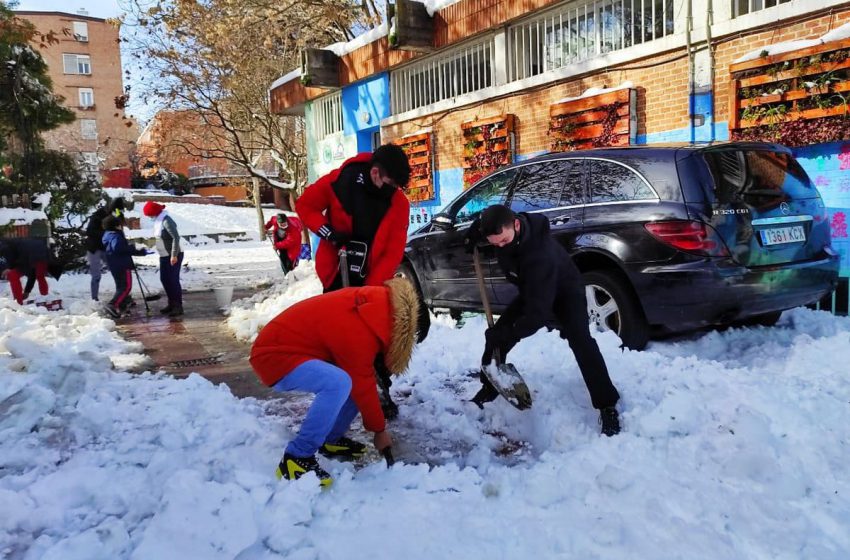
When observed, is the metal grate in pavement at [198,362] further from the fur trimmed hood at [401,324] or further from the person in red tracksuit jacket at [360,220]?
the fur trimmed hood at [401,324]

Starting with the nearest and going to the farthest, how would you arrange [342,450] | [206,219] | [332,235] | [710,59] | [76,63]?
[342,450]
[332,235]
[710,59]
[206,219]
[76,63]

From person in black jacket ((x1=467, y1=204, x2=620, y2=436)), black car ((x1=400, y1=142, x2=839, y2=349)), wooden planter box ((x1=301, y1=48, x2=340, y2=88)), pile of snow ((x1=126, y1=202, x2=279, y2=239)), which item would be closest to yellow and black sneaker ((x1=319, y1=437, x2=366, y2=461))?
person in black jacket ((x1=467, y1=204, x2=620, y2=436))

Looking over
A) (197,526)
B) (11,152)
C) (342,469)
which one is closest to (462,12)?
(342,469)

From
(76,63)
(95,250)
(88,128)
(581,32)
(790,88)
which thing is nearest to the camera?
(790,88)

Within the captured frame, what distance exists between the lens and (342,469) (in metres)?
3.35

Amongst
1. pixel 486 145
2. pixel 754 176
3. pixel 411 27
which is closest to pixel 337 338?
pixel 754 176

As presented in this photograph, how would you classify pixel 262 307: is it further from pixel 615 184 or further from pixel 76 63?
pixel 76 63

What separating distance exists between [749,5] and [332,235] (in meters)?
5.38

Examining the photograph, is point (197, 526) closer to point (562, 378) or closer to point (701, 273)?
point (562, 378)

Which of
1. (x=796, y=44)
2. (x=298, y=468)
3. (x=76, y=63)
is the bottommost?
(x=298, y=468)

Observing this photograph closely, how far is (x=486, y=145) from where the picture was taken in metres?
10.1

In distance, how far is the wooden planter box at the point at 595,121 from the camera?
8.02 m

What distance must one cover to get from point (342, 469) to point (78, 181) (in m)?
15.0

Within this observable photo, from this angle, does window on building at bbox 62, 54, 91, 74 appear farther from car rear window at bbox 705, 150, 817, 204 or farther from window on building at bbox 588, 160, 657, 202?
car rear window at bbox 705, 150, 817, 204
